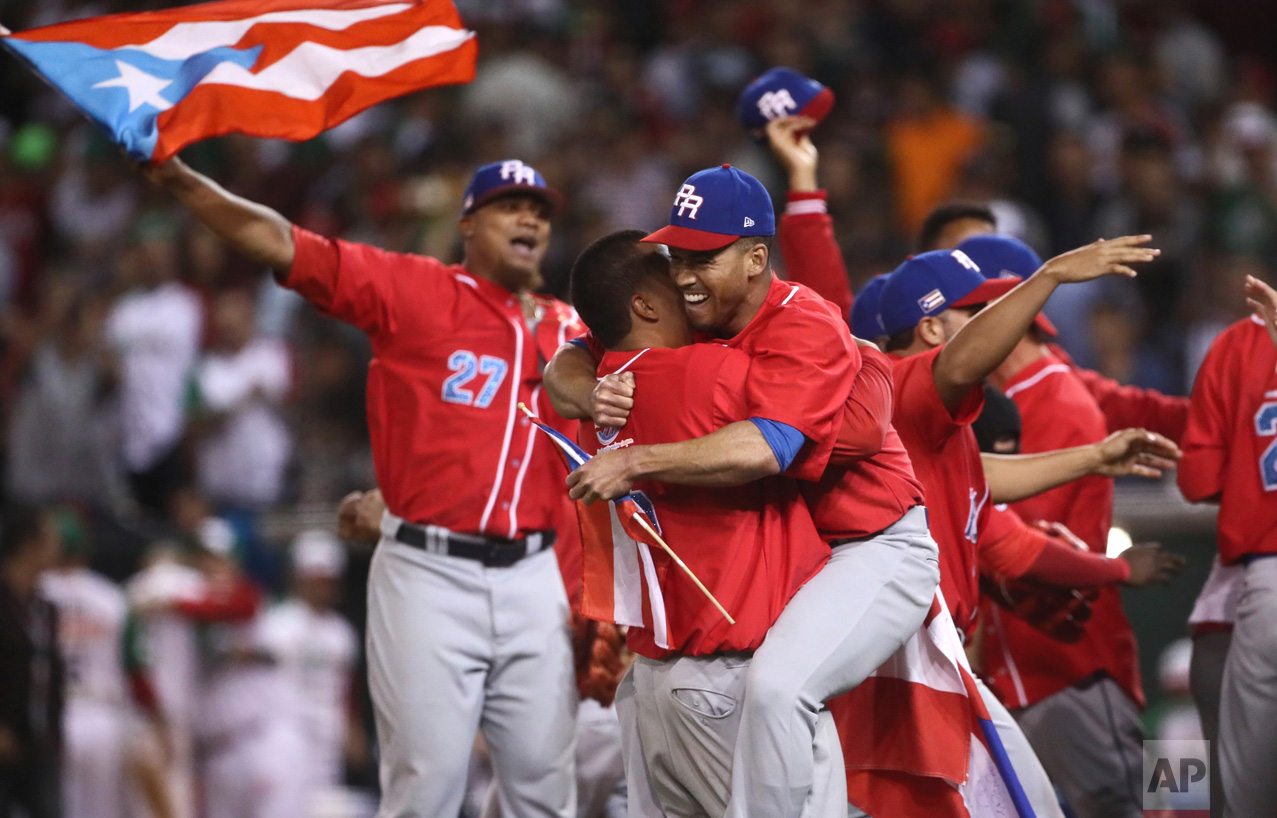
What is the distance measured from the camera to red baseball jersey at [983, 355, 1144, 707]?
5.59 meters

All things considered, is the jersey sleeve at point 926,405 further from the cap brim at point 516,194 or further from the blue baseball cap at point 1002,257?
the cap brim at point 516,194

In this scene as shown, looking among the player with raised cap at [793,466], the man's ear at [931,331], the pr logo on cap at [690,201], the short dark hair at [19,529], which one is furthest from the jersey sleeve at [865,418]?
the short dark hair at [19,529]

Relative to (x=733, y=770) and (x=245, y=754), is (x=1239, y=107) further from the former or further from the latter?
(x=733, y=770)

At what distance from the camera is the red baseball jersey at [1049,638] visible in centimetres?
559

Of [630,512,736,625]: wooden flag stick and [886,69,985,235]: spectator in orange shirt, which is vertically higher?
[886,69,985,235]: spectator in orange shirt

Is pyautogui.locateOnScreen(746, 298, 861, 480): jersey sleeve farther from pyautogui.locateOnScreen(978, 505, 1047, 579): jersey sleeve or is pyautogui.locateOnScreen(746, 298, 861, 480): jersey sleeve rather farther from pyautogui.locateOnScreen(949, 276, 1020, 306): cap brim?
pyautogui.locateOnScreen(978, 505, 1047, 579): jersey sleeve

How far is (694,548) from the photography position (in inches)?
163

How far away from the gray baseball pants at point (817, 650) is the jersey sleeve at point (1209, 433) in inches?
51.8

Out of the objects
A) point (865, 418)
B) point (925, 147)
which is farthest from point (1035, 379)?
point (925, 147)

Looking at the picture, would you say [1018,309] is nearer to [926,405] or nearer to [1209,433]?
[926,405]

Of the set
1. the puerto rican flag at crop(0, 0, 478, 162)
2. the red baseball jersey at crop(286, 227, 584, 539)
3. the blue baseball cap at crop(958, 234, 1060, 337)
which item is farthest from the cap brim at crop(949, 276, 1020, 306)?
the puerto rican flag at crop(0, 0, 478, 162)

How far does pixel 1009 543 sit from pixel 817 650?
138cm

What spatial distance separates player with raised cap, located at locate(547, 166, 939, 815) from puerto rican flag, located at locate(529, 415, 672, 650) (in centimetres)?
18

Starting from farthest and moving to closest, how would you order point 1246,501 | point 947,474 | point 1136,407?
1. point 1136,407
2. point 1246,501
3. point 947,474
